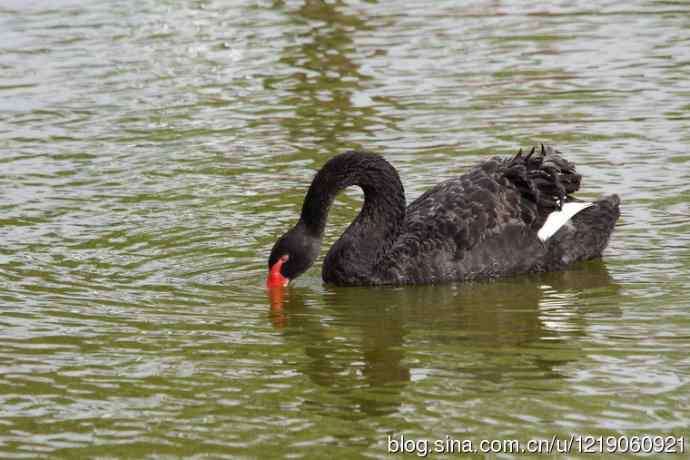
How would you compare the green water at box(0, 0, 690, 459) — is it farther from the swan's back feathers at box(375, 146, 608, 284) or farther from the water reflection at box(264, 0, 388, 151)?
the swan's back feathers at box(375, 146, 608, 284)

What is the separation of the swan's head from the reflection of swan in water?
0.33ft

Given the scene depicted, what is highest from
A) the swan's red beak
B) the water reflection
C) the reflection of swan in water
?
the water reflection

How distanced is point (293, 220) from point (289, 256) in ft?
5.08

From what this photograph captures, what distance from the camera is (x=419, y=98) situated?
45.2 feet

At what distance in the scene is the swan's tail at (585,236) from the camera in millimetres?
9930

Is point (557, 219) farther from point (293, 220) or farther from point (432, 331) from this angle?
point (293, 220)

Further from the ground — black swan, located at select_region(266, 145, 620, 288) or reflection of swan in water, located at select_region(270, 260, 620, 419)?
black swan, located at select_region(266, 145, 620, 288)

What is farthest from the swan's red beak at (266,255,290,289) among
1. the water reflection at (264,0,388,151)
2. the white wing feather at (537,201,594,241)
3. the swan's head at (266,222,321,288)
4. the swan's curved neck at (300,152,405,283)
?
the water reflection at (264,0,388,151)

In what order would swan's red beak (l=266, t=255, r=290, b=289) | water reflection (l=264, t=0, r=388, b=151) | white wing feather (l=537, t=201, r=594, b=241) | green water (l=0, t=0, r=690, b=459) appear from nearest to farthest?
green water (l=0, t=0, r=690, b=459)
swan's red beak (l=266, t=255, r=290, b=289)
white wing feather (l=537, t=201, r=594, b=241)
water reflection (l=264, t=0, r=388, b=151)

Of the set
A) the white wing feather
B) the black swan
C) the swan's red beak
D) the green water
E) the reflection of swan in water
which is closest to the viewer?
the green water

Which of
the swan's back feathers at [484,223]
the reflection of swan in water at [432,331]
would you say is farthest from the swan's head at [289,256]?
the swan's back feathers at [484,223]

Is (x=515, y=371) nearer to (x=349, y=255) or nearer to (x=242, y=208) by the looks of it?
(x=349, y=255)

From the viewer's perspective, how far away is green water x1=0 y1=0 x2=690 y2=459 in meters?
7.00

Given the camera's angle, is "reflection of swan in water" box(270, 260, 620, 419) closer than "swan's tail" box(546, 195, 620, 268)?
Yes
